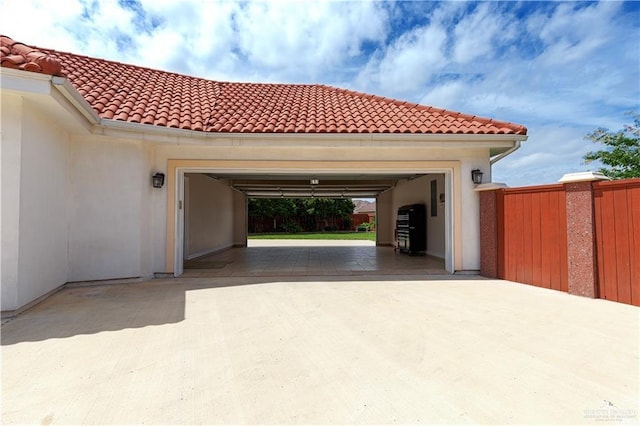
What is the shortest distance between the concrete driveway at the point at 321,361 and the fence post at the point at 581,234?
0.44 meters

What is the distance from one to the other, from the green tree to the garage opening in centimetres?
913

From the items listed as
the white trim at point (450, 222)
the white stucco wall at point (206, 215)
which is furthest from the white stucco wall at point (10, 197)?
the white trim at point (450, 222)

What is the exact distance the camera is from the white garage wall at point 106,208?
279 inches

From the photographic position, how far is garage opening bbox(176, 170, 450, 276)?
962 cm

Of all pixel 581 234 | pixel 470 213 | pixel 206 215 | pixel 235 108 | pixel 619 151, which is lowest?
pixel 581 234

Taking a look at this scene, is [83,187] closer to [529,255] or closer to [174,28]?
[174,28]

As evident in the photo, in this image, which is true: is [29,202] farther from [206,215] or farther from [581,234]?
[581,234]

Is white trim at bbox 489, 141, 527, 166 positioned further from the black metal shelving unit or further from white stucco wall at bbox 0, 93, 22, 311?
white stucco wall at bbox 0, 93, 22, 311

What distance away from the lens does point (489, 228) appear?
8.24 meters

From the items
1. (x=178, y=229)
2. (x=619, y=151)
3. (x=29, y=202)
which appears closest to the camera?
(x=29, y=202)

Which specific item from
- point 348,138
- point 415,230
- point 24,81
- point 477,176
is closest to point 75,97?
point 24,81

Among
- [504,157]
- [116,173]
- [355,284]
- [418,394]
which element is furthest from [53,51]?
[504,157]

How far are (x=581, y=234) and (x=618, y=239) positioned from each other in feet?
1.82

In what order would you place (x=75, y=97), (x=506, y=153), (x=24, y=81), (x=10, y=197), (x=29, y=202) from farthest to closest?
(x=506, y=153) < (x=75, y=97) < (x=29, y=202) < (x=10, y=197) < (x=24, y=81)
